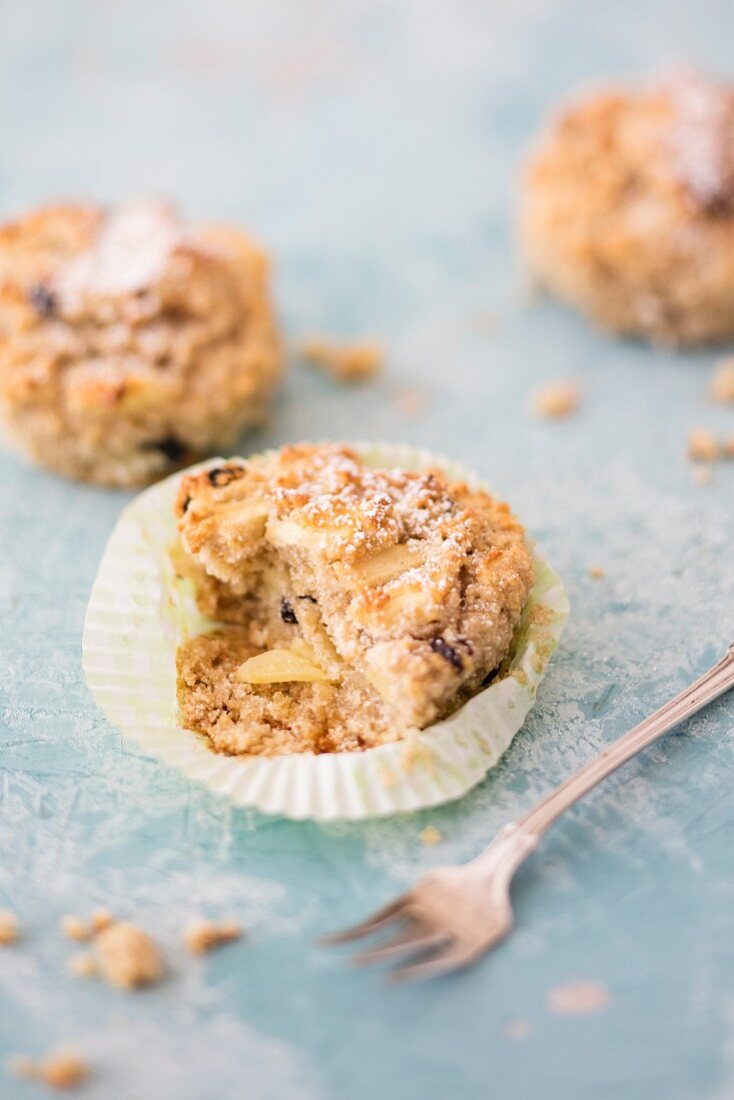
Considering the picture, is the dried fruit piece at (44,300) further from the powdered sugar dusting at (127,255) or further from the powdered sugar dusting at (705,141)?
the powdered sugar dusting at (705,141)

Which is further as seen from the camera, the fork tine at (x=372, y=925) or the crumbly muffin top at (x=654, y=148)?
the crumbly muffin top at (x=654, y=148)

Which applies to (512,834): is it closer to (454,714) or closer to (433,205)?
(454,714)

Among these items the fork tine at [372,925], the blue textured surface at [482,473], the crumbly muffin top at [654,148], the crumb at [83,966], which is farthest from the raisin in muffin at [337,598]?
the crumbly muffin top at [654,148]

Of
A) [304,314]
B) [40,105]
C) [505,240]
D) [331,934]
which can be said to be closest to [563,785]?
[331,934]

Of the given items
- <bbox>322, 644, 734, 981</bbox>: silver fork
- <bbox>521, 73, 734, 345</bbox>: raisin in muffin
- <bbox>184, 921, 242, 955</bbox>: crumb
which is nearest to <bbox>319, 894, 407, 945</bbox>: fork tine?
<bbox>322, 644, 734, 981</bbox>: silver fork

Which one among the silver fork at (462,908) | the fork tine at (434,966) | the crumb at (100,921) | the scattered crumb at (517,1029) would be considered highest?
the silver fork at (462,908)
